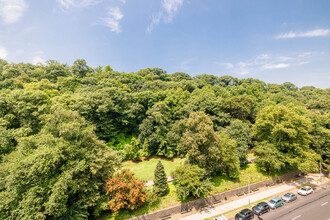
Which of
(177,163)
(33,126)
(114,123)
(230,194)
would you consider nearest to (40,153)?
(33,126)

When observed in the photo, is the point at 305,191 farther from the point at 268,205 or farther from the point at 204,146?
the point at 204,146

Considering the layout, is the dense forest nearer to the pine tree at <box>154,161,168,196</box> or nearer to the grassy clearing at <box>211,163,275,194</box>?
the grassy clearing at <box>211,163,275,194</box>

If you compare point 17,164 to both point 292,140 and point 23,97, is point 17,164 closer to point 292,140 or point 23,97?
point 23,97

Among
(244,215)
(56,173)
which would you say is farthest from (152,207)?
(56,173)

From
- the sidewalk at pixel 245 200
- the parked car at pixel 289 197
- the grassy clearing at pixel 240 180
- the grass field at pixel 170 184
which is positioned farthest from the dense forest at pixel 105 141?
the parked car at pixel 289 197

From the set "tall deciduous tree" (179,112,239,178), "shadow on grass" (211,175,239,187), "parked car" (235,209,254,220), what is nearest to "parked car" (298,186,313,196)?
"shadow on grass" (211,175,239,187)

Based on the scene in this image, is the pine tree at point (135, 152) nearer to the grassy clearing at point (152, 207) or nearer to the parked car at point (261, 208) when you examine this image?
the grassy clearing at point (152, 207)
